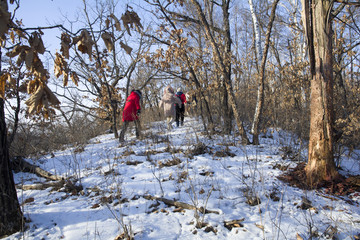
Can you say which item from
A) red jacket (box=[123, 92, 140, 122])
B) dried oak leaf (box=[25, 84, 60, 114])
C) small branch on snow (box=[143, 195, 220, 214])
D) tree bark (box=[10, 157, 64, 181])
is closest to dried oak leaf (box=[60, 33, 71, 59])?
dried oak leaf (box=[25, 84, 60, 114])

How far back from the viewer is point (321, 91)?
8.14 ft

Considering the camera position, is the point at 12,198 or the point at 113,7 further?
the point at 113,7

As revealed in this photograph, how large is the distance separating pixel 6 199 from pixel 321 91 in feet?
12.7

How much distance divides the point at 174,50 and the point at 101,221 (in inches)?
186

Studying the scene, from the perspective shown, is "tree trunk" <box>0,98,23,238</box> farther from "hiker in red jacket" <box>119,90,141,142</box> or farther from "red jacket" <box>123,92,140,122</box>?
"red jacket" <box>123,92,140,122</box>

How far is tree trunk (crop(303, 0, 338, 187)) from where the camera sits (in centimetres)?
246

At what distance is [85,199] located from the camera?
8.88ft

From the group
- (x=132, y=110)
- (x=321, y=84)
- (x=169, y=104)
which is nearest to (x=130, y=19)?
(x=321, y=84)

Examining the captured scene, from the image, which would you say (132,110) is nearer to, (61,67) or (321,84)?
(61,67)

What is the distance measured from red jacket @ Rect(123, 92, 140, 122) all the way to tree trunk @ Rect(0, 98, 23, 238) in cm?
427

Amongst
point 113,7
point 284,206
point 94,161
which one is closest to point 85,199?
point 94,161

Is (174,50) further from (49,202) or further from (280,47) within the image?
(280,47)

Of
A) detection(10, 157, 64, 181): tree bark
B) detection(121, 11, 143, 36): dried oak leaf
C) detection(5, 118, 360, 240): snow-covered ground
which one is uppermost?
detection(121, 11, 143, 36): dried oak leaf

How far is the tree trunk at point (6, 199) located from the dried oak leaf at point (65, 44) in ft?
4.30
